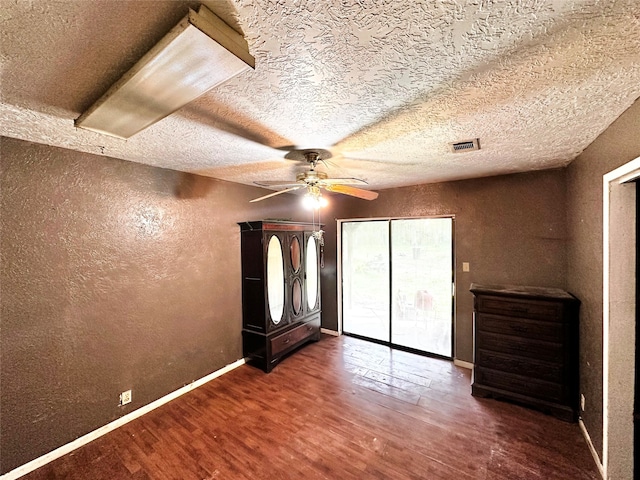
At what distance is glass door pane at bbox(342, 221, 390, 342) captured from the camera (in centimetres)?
407

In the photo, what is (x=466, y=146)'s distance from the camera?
2.06 meters

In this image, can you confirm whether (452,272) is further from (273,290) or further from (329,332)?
(273,290)

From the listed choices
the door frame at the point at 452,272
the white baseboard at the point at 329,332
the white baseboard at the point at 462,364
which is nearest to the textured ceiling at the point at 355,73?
the door frame at the point at 452,272

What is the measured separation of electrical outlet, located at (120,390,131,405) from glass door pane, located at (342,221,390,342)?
9.88 ft

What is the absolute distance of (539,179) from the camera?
2805 millimetres

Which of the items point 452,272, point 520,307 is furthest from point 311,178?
point 452,272

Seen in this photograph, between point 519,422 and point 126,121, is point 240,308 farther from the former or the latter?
point 519,422

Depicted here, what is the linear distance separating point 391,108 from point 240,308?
2.98 meters

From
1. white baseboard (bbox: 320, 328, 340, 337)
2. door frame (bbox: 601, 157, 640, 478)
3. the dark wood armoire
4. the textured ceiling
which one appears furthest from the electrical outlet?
door frame (bbox: 601, 157, 640, 478)

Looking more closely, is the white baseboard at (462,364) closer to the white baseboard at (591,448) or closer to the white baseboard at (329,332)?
the white baseboard at (591,448)

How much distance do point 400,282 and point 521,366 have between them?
172 cm

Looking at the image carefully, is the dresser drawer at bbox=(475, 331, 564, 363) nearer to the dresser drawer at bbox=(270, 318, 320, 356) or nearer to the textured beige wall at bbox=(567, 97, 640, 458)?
the textured beige wall at bbox=(567, 97, 640, 458)

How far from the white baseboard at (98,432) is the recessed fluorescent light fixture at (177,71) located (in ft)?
8.13

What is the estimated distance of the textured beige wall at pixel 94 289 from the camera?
1.82 meters
